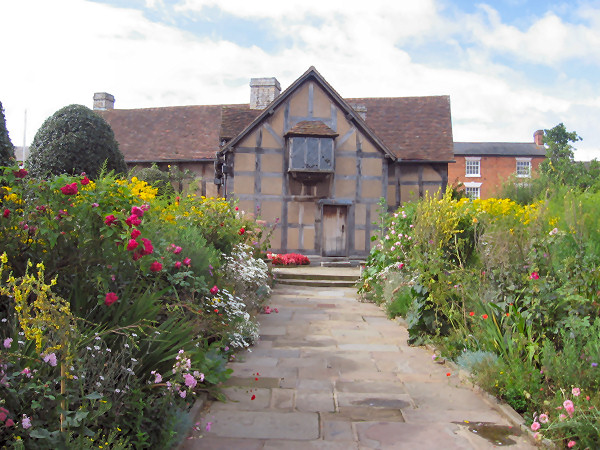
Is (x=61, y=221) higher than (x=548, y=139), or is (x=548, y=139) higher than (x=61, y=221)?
(x=548, y=139)

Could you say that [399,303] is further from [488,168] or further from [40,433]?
[488,168]

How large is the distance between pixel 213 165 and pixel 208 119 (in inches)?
164

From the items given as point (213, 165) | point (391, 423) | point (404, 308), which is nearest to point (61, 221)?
point (391, 423)

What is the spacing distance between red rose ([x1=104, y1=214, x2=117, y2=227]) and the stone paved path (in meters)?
1.58

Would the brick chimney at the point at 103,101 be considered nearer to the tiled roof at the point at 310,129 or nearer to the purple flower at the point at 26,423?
the tiled roof at the point at 310,129

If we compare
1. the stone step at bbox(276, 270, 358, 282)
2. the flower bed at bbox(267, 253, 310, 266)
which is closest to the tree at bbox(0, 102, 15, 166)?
the stone step at bbox(276, 270, 358, 282)

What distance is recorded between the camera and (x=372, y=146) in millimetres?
19266

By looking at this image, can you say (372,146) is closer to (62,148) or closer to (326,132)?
(326,132)

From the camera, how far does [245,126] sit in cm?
2067

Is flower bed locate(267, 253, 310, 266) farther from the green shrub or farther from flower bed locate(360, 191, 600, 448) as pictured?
flower bed locate(360, 191, 600, 448)

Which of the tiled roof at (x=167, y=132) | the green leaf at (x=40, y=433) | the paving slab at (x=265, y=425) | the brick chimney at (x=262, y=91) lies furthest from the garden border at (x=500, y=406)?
the tiled roof at (x=167, y=132)

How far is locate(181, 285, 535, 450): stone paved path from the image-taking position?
3699 millimetres

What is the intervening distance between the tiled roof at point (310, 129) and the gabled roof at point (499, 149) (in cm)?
2418

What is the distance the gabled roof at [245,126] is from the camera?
752 inches
